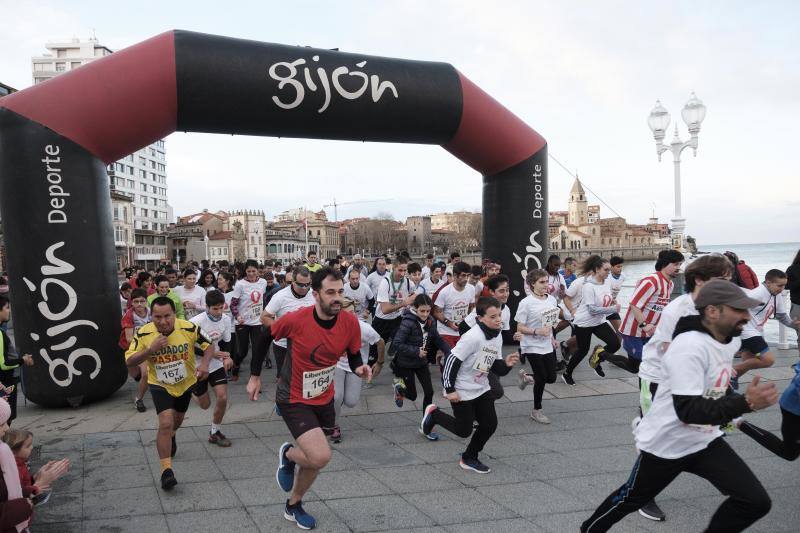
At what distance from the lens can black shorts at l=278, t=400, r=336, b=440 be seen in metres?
3.75

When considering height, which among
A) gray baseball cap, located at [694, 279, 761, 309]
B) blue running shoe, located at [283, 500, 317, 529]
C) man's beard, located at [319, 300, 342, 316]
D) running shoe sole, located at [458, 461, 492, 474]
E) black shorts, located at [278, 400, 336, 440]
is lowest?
running shoe sole, located at [458, 461, 492, 474]

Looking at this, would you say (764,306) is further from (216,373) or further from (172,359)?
(172,359)

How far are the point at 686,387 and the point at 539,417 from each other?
349 centimetres

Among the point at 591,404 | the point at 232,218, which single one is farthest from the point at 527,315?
the point at 232,218

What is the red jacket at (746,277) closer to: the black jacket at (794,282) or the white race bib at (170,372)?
the black jacket at (794,282)

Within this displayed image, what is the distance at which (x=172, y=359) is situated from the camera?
182 inches

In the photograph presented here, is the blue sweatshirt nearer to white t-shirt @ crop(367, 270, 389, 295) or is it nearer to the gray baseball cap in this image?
the gray baseball cap

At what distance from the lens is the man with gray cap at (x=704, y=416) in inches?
101

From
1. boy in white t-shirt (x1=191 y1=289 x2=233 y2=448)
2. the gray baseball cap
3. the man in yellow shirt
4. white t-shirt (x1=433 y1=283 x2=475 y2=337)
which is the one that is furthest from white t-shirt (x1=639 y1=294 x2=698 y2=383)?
the man in yellow shirt

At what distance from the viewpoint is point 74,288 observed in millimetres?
6469

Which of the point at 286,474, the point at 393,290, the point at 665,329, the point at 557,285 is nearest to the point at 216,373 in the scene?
the point at 286,474

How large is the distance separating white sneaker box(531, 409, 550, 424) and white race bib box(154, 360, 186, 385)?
12.3 ft

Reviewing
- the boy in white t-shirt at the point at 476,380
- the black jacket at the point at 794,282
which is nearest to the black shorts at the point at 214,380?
the boy in white t-shirt at the point at 476,380

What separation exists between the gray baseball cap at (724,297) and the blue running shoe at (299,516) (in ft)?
9.15
